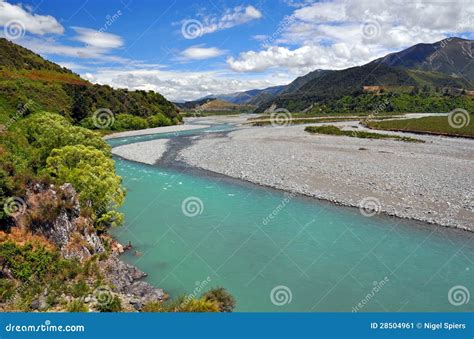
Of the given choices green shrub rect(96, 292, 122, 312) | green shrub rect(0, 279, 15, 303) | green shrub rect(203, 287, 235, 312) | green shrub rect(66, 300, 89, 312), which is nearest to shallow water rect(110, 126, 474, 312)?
green shrub rect(203, 287, 235, 312)

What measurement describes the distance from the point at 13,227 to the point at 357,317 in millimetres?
15310

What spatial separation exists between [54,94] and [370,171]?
8543 cm

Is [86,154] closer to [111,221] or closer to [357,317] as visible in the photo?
[111,221]

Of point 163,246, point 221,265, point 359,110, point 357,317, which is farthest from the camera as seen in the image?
point 359,110

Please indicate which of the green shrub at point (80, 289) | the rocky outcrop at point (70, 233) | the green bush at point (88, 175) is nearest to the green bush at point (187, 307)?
the rocky outcrop at point (70, 233)

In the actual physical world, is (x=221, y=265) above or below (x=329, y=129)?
below

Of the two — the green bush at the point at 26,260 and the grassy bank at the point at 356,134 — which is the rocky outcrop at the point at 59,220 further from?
the grassy bank at the point at 356,134

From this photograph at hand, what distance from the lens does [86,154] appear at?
25.2m

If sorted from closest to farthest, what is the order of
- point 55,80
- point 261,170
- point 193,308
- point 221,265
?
point 193,308, point 221,265, point 261,170, point 55,80

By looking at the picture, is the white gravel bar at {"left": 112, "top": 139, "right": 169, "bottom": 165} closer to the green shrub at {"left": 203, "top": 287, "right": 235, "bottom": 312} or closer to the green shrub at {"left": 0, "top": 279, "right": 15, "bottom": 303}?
the green shrub at {"left": 0, "top": 279, "right": 15, "bottom": 303}

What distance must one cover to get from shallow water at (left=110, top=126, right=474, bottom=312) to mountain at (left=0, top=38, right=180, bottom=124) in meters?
51.5

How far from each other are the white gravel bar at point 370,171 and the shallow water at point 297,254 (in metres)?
2.65

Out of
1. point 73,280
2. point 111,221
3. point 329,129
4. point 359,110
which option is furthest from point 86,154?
point 359,110

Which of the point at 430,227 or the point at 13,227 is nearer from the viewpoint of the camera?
the point at 13,227
